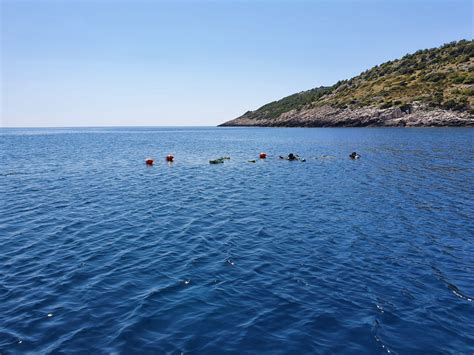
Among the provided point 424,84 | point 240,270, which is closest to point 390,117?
point 424,84

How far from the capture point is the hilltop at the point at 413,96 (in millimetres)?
118125

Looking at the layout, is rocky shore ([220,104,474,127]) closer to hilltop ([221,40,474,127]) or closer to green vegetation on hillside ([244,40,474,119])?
hilltop ([221,40,474,127])

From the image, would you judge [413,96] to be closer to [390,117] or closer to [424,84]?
[390,117]

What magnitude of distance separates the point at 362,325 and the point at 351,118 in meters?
153

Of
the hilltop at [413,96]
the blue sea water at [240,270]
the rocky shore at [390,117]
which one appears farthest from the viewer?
the hilltop at [413,96]

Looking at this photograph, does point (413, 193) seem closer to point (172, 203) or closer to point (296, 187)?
point (296, 187)

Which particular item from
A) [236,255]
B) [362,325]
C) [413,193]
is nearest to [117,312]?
[236,255]

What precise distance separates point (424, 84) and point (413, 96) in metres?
16.5

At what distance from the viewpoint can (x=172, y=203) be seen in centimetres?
3025

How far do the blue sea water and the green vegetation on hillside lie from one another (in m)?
108

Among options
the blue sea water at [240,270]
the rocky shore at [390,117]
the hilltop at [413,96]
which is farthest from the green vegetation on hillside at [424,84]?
the blue sea water at [240,270]

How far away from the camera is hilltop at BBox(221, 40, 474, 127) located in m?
118

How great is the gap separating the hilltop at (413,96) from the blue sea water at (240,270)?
10128 centimetres

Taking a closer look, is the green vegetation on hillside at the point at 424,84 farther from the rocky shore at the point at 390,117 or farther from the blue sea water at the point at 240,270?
the blue sea water at the point at 240,270
